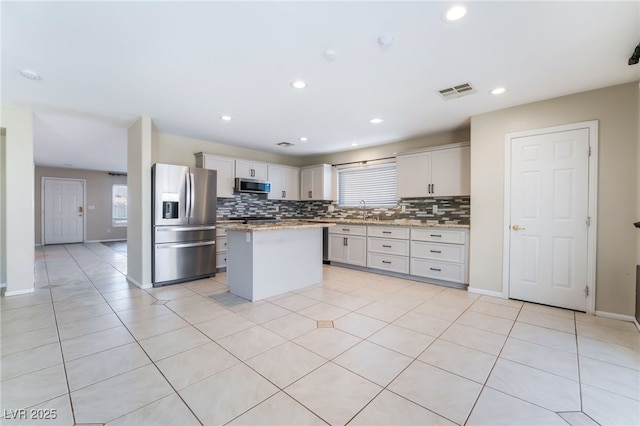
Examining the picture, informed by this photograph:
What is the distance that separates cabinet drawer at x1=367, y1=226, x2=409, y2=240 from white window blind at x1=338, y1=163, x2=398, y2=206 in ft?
2.73

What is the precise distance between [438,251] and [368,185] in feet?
7.09

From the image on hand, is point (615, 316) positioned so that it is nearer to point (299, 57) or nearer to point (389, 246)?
point (389, 246)

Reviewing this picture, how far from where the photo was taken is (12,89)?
302cm

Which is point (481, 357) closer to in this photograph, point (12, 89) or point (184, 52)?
point (184, 52)

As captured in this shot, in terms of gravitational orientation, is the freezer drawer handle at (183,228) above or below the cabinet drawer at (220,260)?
above

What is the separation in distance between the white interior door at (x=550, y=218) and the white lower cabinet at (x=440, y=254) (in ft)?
2.03

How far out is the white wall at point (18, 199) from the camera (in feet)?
11.7

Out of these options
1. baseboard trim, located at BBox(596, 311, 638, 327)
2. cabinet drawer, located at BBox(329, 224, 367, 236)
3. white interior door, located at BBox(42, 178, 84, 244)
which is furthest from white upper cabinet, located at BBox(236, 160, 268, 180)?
white interior door, located at BBox(42, 178, 84, 244)

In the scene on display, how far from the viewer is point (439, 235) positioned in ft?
13.8

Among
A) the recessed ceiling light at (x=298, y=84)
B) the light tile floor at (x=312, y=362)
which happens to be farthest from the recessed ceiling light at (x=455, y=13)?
the light tile floor at (x=312, y=362)

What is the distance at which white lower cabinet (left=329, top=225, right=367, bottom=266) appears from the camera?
514 cm

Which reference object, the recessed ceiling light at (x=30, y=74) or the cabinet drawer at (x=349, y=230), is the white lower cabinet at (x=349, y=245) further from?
the recessed ceiling light at (x=30, y=74)

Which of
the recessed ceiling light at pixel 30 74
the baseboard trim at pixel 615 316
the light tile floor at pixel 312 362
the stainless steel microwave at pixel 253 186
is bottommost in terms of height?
the light tile floor at pixel 312 362

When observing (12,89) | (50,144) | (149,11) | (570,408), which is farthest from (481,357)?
(50,144)
